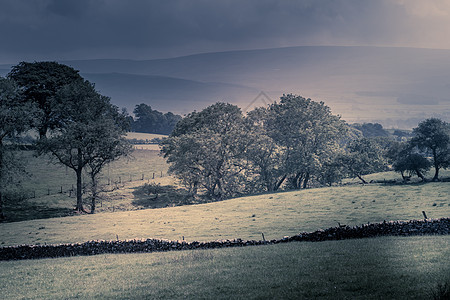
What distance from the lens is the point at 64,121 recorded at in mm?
59969

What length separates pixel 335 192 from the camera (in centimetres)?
5078

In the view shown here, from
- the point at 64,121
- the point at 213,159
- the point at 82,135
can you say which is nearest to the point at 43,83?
the point at 64,121

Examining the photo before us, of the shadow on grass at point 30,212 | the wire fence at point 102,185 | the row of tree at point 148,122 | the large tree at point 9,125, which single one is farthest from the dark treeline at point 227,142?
the row of tree at point 148,122

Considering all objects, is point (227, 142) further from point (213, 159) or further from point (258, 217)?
point (258, 217)

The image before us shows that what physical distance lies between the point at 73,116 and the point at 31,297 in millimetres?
46676

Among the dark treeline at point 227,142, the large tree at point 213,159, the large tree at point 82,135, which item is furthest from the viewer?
the large tree at point 213,159

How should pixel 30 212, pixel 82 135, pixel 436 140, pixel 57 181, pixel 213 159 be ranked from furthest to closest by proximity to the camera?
pixel 57 181, pixel 213 159, pixel 82 135, pixel 436 140, pixel 30 212

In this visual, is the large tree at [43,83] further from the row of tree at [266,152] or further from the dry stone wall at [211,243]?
the dry stone wall at [211,243]

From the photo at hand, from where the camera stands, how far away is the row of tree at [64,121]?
5088 centimetres

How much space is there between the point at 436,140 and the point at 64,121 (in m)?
63.7

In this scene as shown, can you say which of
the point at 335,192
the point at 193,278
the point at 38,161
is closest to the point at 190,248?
the point at 193,278

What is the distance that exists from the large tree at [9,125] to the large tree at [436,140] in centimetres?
6264

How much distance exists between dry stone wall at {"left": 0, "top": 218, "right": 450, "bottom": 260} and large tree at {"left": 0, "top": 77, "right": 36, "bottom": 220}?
68.6ft

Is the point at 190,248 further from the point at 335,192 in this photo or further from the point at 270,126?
the point at 270,126
